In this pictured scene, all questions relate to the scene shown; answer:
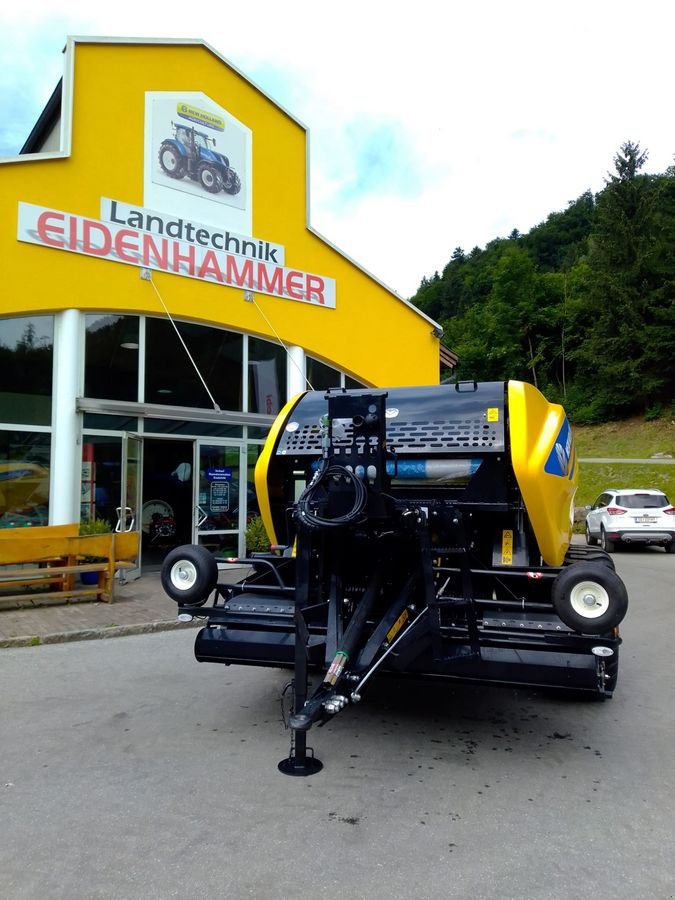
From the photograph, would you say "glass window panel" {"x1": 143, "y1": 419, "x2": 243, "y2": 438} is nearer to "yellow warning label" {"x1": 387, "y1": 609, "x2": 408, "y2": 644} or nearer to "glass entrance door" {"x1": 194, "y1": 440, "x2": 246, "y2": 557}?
"glass entrance door" {"x1": 194, "y1": 440, "x2": 246, "y2": 557}

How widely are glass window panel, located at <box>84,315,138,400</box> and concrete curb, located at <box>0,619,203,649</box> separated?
4.82 metres

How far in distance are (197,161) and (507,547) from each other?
10.5 m

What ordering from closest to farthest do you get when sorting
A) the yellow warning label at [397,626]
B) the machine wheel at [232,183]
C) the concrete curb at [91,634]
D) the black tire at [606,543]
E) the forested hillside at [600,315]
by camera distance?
the yellow warning label at [397,626] → the concrete curb at [91,634] → the machine wheel at [232,183] → the black tire at [606,543] → the forested hillside at [600,315]

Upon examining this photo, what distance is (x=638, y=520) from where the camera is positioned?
16391 mm

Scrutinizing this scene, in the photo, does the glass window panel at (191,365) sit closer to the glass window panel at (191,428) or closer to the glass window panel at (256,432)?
the glass window panel at (191,428)

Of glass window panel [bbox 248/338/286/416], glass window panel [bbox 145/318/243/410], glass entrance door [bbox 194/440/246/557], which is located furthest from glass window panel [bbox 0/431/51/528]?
glass window panel [bbox 248/338/286/416]

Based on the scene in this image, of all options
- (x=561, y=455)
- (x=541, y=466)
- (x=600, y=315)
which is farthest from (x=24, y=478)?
(x=600, y=315)

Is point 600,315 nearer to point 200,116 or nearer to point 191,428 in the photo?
point 200,116

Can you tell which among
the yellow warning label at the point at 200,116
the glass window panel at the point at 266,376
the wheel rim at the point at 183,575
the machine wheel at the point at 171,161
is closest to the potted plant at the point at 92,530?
the glass window panel at the point at 266,376

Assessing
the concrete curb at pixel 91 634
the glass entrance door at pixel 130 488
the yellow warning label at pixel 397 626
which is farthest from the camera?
the glass entrance door at pixel 130 488

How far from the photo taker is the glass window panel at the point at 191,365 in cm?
1191

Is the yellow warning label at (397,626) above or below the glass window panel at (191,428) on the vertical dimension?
below

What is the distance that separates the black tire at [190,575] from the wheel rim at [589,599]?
2.31 meters

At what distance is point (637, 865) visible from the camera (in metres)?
2.91
